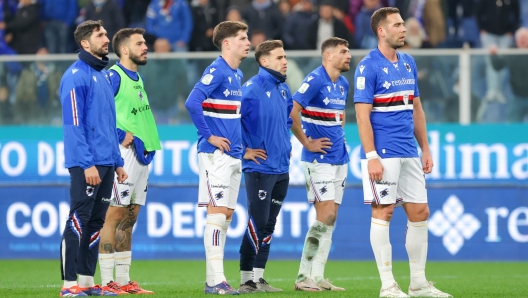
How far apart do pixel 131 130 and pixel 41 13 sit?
8.67 metres

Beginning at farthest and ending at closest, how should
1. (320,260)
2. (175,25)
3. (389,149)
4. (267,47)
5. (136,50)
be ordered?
(175,25)
(320,260)
(267,47)
(136,50)
(389,149)

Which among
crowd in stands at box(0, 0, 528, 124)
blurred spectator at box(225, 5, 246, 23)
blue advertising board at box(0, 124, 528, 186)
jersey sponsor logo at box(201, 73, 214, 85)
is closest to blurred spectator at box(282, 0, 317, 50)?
crowd in stands at box(0, 0, 528, 124)

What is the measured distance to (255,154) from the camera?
9406 millimetres

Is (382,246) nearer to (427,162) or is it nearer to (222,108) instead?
(427,162)

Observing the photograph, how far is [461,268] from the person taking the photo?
13180mm

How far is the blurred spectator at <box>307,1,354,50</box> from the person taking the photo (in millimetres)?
16016

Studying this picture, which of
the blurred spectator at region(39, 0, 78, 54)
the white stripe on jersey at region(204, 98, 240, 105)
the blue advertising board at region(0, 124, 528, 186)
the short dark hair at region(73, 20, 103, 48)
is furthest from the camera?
the blurred spectator at region(39, 0, 78, 54)

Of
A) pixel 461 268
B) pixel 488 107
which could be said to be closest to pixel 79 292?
pixel 461 268

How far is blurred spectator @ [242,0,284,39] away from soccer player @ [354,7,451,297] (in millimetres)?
7718

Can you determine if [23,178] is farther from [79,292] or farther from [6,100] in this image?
[79,292]

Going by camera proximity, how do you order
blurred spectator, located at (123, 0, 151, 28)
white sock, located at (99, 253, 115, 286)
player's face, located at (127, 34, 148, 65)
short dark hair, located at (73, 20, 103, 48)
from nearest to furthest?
short dark hair, located at (73, 20, 103, 48) < white sock, located at (99, 253, 115, 286) < player's face, located at (127, 34, 148, 65) < blurred spectator, located at (123, 0, 151, 28)

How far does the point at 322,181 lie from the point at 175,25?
7.40 m

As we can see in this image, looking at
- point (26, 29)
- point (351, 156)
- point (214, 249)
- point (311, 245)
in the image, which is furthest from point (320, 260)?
point (26, 29)

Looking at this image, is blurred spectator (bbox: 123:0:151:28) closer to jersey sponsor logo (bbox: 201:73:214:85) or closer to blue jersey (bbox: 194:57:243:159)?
blue jersey (bbox: 194:57:243:159)
